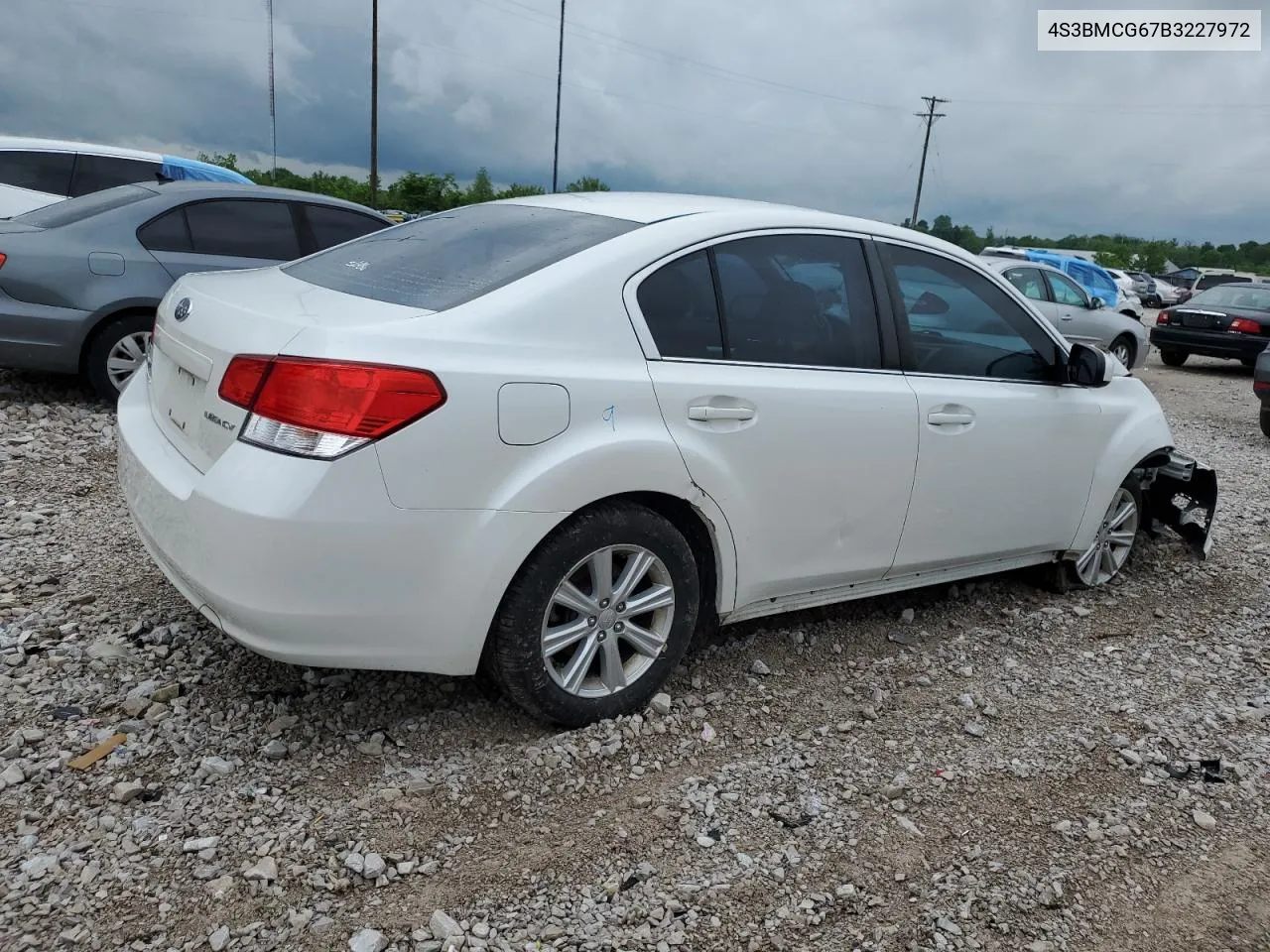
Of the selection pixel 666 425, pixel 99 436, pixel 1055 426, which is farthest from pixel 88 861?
pixel 99 436

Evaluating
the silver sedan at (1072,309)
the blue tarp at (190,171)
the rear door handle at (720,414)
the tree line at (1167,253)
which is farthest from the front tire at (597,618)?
the tree line at (1167,253)

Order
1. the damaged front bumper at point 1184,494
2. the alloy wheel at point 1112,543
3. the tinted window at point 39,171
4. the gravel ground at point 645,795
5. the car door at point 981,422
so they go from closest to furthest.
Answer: the gravel ground at point 645,795 → the car door at point 981,422 → the alloy wheel at point 1112,543 → the damaged front bumper at point 1184,494 → the tinted window at point 39,171

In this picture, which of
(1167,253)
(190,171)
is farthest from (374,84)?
(1167,253)

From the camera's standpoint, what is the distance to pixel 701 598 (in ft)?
11.6

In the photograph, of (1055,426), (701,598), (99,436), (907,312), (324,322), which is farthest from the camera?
(99,436)

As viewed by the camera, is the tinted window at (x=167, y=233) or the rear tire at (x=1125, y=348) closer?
the tinted window at (x=167, y=233)

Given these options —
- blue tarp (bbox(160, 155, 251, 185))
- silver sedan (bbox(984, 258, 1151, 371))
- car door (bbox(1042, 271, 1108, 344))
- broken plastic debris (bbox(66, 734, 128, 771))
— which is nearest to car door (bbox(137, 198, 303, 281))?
blue tarp (bbox(160, 155, 251, 185))

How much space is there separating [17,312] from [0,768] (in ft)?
14.1

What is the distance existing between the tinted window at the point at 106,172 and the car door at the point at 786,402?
7.76m

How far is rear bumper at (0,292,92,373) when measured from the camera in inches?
245

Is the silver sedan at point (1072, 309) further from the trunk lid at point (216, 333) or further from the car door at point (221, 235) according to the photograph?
the trunk lid at point (216, 333)

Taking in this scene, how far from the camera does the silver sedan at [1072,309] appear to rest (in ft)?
46.1

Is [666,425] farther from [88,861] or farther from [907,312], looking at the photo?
[88,861]

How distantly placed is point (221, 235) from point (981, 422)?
5.35 metres
